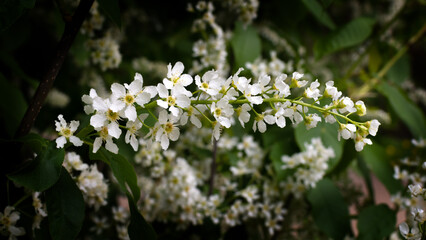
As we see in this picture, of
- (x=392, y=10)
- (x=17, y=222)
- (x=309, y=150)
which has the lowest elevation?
(x=17, y=222)

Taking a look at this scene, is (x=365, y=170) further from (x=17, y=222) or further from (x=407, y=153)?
(x=17, y=222)

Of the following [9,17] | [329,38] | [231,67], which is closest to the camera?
[9,17]

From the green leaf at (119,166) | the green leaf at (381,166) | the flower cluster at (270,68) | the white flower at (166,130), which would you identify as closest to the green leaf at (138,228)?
the green leaf at (119,166)

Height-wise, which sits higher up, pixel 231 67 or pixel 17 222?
pixel 231 67

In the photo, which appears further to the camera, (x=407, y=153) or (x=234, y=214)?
(x=407, y=153)

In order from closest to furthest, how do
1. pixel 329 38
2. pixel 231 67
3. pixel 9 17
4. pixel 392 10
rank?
pixel 9 17, pixel 231 67, pixel 329 38, pixel 392 10

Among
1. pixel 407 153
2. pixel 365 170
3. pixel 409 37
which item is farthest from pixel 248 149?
pixel 409 37

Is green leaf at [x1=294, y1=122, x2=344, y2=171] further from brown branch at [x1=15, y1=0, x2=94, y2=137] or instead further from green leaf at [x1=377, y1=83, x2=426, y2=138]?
brown branch at [x1=15, y1=0, x2=94, y2=137]
